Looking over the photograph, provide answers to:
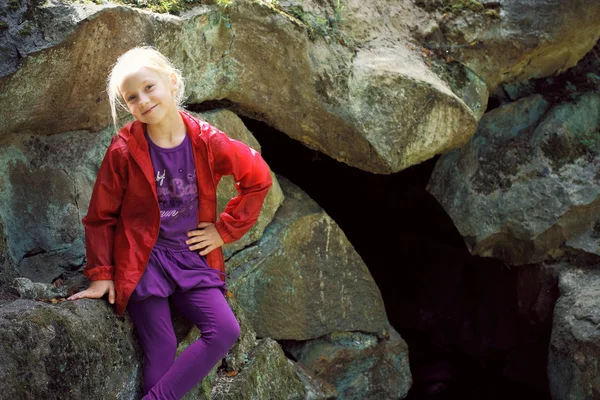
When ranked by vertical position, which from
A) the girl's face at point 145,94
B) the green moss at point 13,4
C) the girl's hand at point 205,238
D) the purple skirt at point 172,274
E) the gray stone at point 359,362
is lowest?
the gray stone at point 359,362

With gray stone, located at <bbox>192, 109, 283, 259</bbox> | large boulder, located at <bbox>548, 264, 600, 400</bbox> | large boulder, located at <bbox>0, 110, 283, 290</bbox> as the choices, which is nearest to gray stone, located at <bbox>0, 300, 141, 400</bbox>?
large boulder, located at <bbox>0, 110, 283, 290</bbox>

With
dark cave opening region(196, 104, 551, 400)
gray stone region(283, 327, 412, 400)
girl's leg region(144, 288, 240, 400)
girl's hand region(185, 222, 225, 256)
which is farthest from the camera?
dark cave opening region(196, 104, 551, 400)

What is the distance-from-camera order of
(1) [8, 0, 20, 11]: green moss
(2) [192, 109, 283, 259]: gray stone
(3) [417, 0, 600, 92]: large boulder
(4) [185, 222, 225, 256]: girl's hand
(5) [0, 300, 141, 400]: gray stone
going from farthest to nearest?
(3) [417, 0, 600, 92]: large boulder, (2) [192, 109, 283, 259]: gray stone, (1) [8, 0, 20, 11]: green moss, (4) [185, 222, 225, 256]: girl's hand, (5) [0, 300, 141, 400]: gray stone

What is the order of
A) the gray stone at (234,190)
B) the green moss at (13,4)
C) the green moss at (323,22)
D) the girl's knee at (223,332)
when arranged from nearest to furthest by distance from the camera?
the girl's knee at (223,332) < the green moss at (13,4) < the gray stone at (234,190) < the green moss at (323,22)

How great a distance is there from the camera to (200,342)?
326 cm

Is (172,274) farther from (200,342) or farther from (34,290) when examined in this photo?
(34,290)

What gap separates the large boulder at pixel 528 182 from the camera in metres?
5.57

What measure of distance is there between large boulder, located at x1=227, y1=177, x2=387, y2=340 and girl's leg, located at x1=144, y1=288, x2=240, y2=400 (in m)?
1.25

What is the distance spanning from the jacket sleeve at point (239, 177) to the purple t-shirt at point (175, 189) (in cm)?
14

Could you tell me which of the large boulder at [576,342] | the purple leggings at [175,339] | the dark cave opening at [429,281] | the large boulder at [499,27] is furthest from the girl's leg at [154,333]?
the large boulder at [499,27]

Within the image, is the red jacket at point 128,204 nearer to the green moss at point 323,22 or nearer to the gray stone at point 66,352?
the gray stone at point 66,352

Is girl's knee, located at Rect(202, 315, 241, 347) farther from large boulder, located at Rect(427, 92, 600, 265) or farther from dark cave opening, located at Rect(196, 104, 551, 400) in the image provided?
large boulder, located at Rect(427, 92, 600, 265)

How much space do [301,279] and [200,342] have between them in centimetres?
173

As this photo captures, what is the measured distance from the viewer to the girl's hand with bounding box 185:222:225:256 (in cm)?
344
